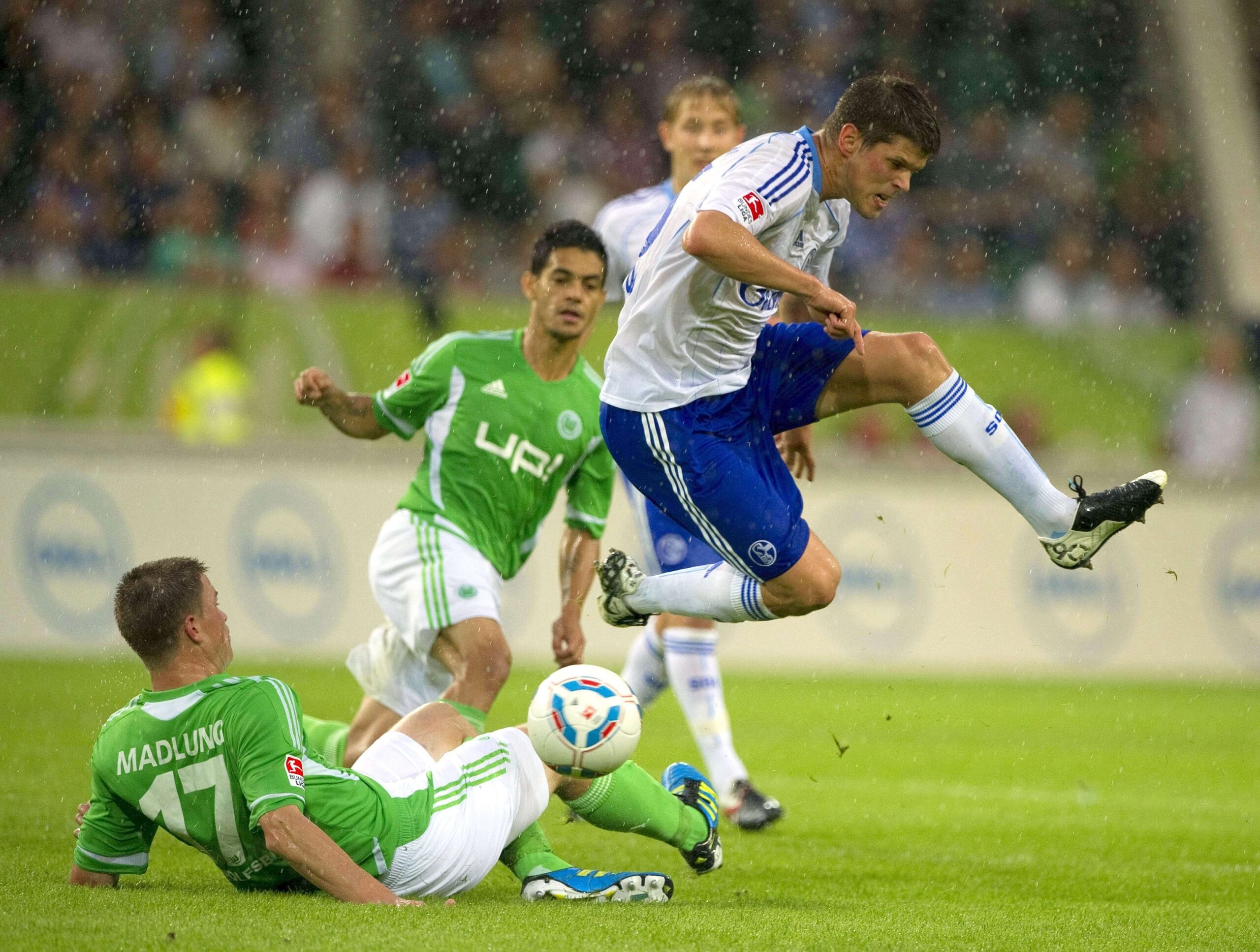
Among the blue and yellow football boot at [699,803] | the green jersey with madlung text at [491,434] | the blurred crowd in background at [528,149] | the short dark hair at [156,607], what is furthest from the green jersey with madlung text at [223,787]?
the blurred crowd in background at [528,149]

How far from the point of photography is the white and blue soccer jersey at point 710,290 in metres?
4.67

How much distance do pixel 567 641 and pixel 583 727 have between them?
1432 millimetres

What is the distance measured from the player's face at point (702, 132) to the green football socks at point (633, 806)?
313cm

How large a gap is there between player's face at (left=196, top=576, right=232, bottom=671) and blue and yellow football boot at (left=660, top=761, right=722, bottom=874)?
1.48m

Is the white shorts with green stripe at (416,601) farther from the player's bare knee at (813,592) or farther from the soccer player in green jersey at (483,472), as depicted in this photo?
the player's bare knee at (813,592)

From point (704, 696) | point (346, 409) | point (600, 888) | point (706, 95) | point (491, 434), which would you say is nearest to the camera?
point (600, 888)

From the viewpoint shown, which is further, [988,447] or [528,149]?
[528,149]

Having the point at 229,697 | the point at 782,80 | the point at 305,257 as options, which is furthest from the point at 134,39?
the point at 229,697

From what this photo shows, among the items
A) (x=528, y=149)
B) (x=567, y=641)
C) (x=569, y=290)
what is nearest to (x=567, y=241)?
(x=569, y=290)

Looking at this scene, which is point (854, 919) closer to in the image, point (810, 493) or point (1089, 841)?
point (1089, 841)

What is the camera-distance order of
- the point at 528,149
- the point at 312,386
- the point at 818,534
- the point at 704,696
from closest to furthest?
the point at 312,386
the point at 704,696
the point at 818,534
the point at 528,149

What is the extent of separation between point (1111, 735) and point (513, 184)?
857 centimetres

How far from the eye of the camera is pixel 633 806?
471 centimetres

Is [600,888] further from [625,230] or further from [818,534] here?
[818,534]
